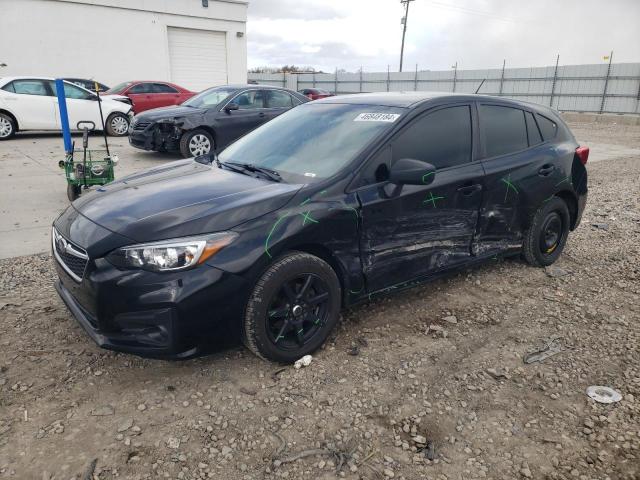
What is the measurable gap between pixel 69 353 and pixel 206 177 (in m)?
1.43

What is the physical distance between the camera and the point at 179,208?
9.28ft

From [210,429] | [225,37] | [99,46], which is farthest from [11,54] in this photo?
[210,429]

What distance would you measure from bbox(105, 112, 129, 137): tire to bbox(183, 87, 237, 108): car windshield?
4293 mm

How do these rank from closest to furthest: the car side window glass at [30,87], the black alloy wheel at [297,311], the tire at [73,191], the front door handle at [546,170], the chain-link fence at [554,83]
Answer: the black alloy wheel at [297,311], the front door handle at [546,170], the tire at [73,191], the car side window glass at [30,87], the chain-link fence at [554,83]

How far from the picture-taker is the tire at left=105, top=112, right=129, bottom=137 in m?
13.6

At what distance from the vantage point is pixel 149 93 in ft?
52.1

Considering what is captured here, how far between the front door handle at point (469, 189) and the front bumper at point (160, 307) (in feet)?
6.31

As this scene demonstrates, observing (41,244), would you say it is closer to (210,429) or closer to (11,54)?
(210,429)


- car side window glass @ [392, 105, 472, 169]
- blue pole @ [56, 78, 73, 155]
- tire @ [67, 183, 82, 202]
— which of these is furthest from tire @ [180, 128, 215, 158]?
car side window glass @ [392, 105, 472, 169]

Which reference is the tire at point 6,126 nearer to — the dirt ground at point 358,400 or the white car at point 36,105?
the white car at point 36,105

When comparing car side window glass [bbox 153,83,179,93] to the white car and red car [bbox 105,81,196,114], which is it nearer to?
red car [bbox 105,81,196,114]

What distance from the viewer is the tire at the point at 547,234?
454 centimetres

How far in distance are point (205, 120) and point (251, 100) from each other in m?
1.14

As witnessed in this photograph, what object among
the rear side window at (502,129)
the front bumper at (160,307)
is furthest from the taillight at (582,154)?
the front bumper at (160,307)
